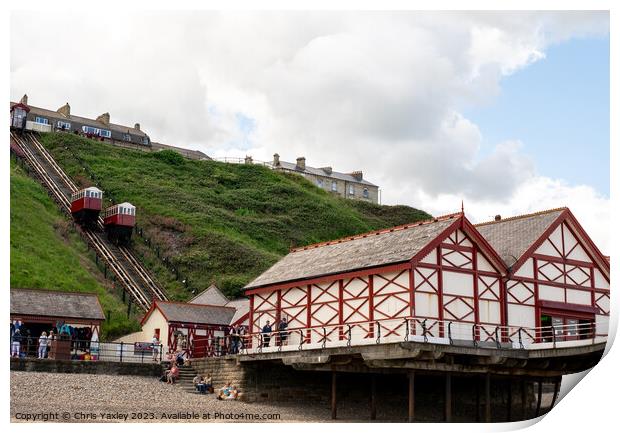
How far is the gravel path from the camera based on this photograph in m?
24.9

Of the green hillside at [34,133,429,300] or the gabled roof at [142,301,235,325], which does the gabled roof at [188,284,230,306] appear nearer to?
the gabled roof at [142,301,235,325]

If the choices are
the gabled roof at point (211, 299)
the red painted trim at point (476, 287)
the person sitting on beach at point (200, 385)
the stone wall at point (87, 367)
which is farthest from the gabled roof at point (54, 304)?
the red painted trim at point (476, 287)

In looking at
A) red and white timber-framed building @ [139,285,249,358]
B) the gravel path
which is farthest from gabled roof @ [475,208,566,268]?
red and white timber-framed building @ [139,285,249,358]

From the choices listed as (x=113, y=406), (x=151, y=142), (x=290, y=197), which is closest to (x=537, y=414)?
(x=113, y=406)

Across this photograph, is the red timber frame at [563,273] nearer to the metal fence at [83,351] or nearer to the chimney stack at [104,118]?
the metal fence at [83,351]

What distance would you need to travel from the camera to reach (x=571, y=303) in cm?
3200

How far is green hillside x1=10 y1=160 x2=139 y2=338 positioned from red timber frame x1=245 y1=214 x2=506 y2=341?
1564cm

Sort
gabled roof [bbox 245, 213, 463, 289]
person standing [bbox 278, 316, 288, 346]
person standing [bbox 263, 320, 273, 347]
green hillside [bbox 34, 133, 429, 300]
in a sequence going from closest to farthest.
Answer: gabled roof [bbox 245, 213, 463, 289] < person standing [bbox 278, 316, 288, 346] < person standing [bbox 263, 320, 273, 347] < green hillside [bbox 34, 133, 429, 300]

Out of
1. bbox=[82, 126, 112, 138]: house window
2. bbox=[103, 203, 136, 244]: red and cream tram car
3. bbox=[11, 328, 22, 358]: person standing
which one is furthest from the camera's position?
bbox=[82, 126, 112, 138]: house window

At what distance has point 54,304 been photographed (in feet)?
117

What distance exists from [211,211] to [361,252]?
40.5 m

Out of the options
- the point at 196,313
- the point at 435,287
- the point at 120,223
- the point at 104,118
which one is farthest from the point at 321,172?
the point at 435,287

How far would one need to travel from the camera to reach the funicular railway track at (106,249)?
4973 cm

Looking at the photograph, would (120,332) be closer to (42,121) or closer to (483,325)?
(483,325)
